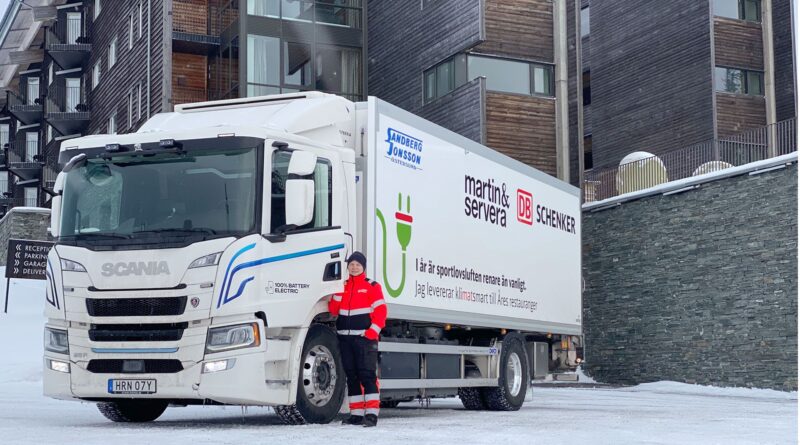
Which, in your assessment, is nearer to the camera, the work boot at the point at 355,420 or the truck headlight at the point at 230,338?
the truck headlight at the point at 230,338

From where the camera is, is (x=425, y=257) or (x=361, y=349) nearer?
(x=361, y=349)

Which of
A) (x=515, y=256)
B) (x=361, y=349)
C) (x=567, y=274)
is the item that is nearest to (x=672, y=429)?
(x=361, y=349)

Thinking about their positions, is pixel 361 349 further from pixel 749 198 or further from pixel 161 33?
pixel 161 33

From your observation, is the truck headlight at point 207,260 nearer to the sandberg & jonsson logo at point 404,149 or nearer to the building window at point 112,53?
the sandberg & jonsson logo at point 404,149

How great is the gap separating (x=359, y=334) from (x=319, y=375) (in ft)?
1.95

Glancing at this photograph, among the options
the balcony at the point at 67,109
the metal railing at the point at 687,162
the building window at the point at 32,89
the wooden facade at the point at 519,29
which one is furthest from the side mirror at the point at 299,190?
the building window at the point at 32,89

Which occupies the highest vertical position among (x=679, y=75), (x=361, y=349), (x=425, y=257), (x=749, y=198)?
(x=679, y=75)

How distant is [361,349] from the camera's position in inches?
492

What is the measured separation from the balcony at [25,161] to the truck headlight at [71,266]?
47721 millimetres

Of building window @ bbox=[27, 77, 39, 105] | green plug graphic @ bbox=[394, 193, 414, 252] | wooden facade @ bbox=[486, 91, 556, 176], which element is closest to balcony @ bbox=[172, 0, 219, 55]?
wooden facade @ bbox=[486, 91, 556, 176]

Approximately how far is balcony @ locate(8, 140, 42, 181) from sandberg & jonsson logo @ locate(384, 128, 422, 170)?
46705 millimetres

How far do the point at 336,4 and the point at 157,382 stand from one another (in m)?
25.5

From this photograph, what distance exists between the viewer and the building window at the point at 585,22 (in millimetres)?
43906

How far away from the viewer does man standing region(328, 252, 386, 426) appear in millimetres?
12469
